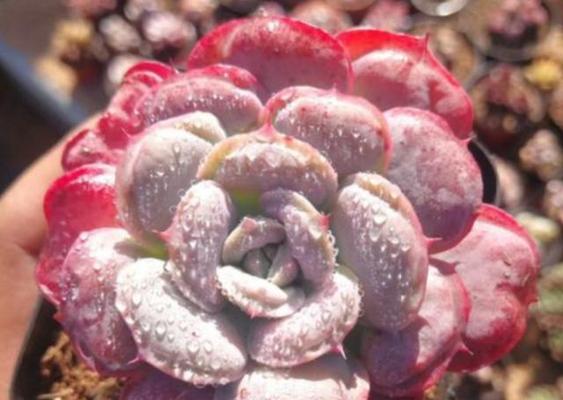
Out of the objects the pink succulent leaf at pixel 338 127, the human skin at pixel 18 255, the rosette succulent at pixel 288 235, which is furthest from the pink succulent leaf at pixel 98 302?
the human skin at pixel 18 255

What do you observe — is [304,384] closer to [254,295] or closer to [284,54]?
[254,295]

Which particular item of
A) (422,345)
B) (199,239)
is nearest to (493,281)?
(422,345)

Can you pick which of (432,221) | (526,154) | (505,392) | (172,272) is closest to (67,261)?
(172,272)

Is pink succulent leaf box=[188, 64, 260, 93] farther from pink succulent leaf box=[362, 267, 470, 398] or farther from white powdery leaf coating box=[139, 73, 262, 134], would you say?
pink succulent leaf box=[362, 267, 470, 398]

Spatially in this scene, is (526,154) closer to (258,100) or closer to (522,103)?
(522,103)

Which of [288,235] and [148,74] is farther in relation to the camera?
[148,74]

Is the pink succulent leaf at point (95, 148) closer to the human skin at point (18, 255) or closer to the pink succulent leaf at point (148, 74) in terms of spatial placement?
the pink succulent leaf at point (148, 74)
